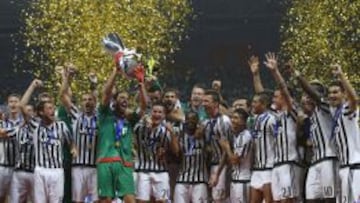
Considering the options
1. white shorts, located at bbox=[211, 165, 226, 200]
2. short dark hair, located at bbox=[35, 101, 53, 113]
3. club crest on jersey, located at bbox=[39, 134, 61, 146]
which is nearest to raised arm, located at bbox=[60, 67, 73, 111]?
short dark hair, located at bbox=[35, 101, 53, 113]

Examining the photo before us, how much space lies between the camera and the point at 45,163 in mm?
13383

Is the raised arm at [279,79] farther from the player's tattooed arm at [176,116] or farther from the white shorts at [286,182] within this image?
the player's tattooed arm at [176,116]

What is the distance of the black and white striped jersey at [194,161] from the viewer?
13.6 metres

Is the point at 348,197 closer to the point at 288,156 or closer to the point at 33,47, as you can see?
the point at 288,156

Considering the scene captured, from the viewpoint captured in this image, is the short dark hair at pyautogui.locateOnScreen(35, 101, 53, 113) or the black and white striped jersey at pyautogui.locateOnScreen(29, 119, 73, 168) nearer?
the short dark hair at pyautogui.locateOnScreen(35, 101, 53, 113)

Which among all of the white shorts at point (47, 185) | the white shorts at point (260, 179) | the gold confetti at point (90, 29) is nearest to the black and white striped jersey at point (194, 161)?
the white shorts at point (260, 179)

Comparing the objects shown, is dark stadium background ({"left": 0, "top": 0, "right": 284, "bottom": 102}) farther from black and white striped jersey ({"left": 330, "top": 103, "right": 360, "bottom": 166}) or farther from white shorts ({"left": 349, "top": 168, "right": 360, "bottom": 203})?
white shorts ({"left": 349, "top": 168, "right": 360, "bottom": 203})

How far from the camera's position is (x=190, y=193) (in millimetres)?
13703

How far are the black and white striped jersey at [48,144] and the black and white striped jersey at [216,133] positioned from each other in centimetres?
212

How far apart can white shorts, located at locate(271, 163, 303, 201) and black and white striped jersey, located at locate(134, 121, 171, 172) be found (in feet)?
5.95

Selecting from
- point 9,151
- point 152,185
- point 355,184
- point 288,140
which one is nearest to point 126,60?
point 152,185

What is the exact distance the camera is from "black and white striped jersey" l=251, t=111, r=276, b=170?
12750 mm

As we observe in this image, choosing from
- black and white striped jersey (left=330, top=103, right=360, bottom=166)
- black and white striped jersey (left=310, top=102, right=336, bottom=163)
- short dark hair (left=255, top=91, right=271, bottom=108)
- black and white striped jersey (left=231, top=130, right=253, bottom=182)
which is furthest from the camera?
black and white striped jersey (left=231, top=130, right=253, bottom=182)

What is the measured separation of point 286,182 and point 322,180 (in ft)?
2.23
